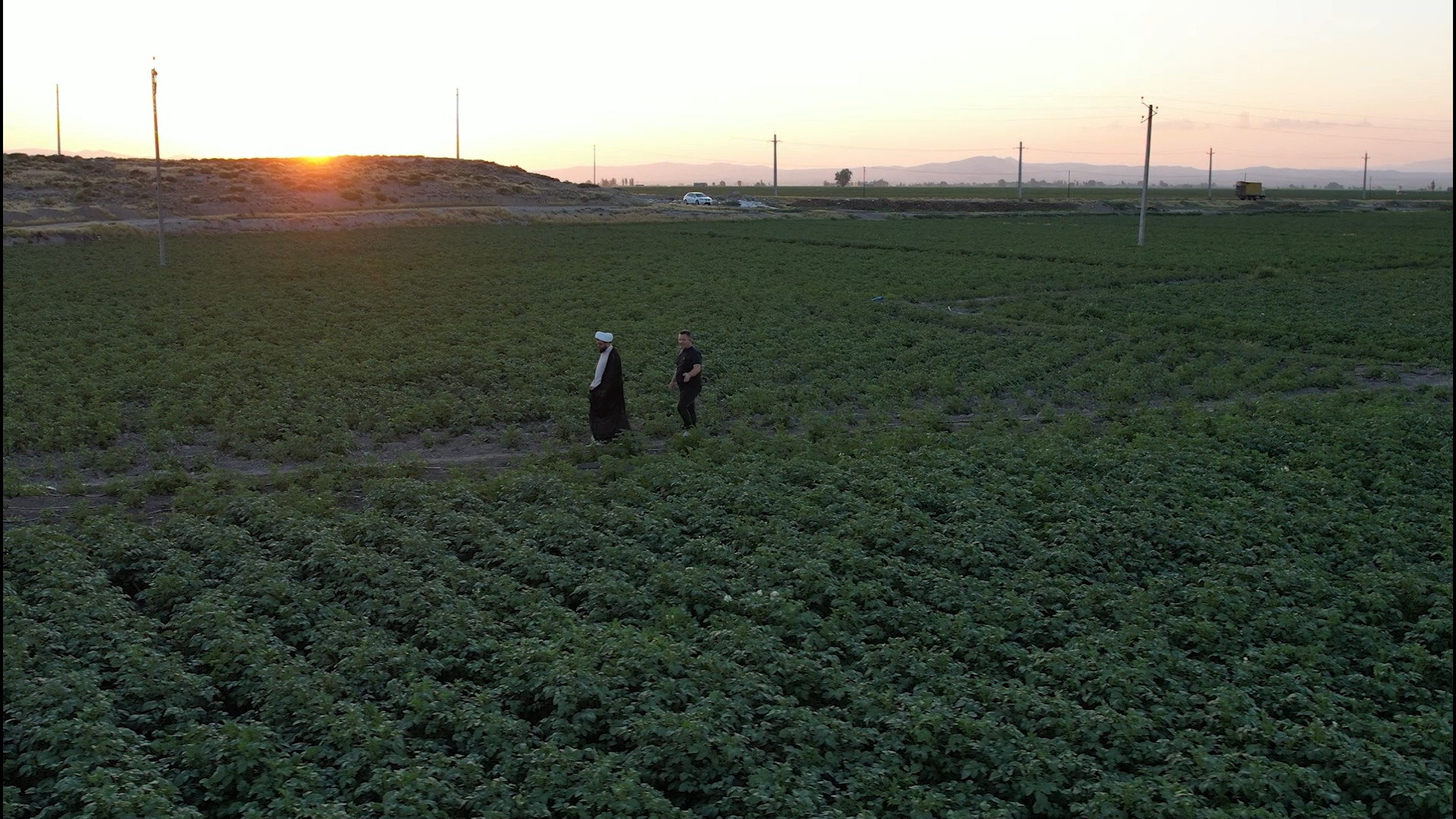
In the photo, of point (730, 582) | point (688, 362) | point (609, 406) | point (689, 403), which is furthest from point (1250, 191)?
point (730, 582)

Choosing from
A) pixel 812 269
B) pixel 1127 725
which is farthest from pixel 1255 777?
pixel 812 269

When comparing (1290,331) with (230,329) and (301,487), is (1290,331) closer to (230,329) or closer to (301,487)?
(301,487)

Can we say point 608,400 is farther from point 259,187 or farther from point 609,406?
point 259,187

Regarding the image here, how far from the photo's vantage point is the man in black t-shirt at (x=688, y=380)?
663 inches

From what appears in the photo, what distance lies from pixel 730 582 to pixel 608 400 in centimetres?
608

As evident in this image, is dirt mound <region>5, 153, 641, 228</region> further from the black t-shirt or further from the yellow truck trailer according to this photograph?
the yellow truck trailer

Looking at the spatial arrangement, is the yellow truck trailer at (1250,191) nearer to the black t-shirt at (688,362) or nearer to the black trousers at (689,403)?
the black trousers at (689,403)

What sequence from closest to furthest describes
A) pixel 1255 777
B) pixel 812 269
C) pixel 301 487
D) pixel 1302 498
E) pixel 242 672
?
pixel 1255 777 < pixel 242 672 < pixel 1302 498 < pixel 301 487 < pixel 812 269

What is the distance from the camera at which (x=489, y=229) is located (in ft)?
223

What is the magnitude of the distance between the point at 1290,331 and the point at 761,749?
2319 centimetres

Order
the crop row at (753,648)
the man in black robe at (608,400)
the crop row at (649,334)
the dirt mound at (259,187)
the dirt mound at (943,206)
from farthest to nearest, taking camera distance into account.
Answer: the dirt mound at (943,206) → the dirt mound at (259,187) → the crop row at (649,334) → the man in black robe at (608,400) → the crop row at (753,648)

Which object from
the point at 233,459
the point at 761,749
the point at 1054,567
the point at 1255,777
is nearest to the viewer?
the point at 1255,777

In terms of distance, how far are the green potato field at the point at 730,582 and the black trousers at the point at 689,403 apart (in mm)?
399

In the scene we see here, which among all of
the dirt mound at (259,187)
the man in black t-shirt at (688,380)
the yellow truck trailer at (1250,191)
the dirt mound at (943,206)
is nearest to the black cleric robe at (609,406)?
the man in black t-shirt at (688,380)
